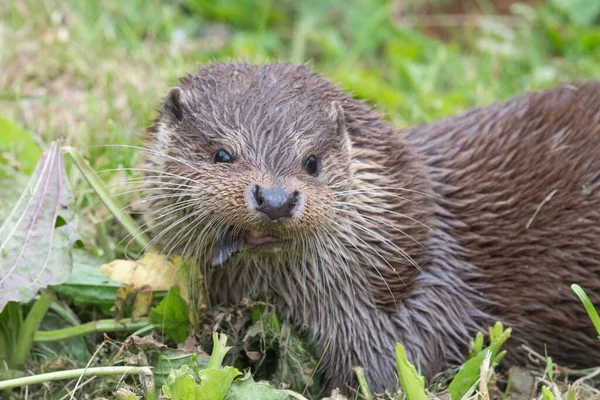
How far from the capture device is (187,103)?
2.90 m

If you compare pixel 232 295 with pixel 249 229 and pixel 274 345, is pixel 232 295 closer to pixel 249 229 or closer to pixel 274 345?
pixel 274 345

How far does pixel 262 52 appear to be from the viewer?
5367mm

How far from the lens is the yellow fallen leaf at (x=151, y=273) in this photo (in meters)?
3.01

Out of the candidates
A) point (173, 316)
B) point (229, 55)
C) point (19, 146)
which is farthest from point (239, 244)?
point (229, 55)

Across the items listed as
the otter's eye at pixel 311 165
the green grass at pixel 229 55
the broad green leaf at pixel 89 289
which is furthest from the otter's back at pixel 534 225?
the broad green leaf at pixel 89 289

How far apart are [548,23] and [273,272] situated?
3345 mm

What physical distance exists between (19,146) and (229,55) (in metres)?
1.88

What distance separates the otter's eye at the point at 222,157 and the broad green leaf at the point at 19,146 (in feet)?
3.90

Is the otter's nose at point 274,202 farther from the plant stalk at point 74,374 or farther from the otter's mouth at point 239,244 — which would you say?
the plant stalk at point 74,374

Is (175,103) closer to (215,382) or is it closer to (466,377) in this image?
(215,382)

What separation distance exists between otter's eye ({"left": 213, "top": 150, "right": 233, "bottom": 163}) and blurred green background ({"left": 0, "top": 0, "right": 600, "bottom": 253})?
881mm

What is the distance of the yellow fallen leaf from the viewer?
3.01m

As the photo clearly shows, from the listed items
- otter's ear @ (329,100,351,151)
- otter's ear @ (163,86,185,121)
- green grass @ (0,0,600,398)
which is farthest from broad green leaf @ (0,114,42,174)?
otter's ear @ (329,100,351,151)

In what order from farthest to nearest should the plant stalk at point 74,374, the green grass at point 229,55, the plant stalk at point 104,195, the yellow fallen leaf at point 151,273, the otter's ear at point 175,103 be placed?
1. the green grass at point 229,55
2. the plant stalk at point 104,195
3. the yellow fallen leaf at point 151,273
4. the otter's ear at point 175,103
5. the plant stalk at point 74,374
